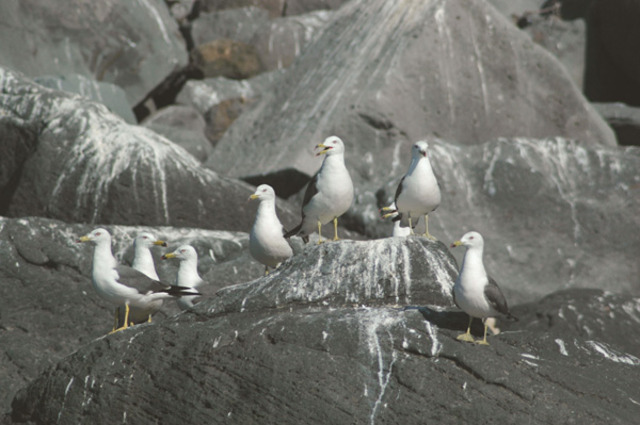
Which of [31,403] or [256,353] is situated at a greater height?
[256,353]

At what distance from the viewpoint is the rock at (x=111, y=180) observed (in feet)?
41.0

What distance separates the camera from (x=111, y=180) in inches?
494

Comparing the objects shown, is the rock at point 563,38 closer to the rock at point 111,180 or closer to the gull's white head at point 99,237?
the rock at point 111,180

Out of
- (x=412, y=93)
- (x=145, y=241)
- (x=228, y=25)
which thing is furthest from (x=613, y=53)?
(x=145, y=241)

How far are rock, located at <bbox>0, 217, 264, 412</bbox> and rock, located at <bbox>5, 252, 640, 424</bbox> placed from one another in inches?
59.1

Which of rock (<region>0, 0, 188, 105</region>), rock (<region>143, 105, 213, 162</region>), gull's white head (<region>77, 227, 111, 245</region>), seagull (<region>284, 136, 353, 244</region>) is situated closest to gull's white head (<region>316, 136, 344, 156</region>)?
seagull (<region>284, 136, 353, 244</region>)

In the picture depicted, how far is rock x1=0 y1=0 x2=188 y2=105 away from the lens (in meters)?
18.2

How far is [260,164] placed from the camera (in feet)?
48.7

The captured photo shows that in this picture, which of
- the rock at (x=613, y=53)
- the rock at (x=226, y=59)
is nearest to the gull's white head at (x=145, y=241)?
the rock at (x=613, y=53)

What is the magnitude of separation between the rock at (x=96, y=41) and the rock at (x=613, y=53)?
8128 millimetres

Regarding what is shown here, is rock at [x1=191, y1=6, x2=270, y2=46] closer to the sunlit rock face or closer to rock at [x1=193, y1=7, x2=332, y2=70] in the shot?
rock at [x1=193, y1=7, x2=332, y2=70]

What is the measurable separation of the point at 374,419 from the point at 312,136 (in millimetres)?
7783

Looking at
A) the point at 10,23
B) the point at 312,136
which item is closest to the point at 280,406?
the point at 312,136

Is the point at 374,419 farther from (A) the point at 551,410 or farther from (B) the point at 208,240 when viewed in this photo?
(B) the point at 208,240
